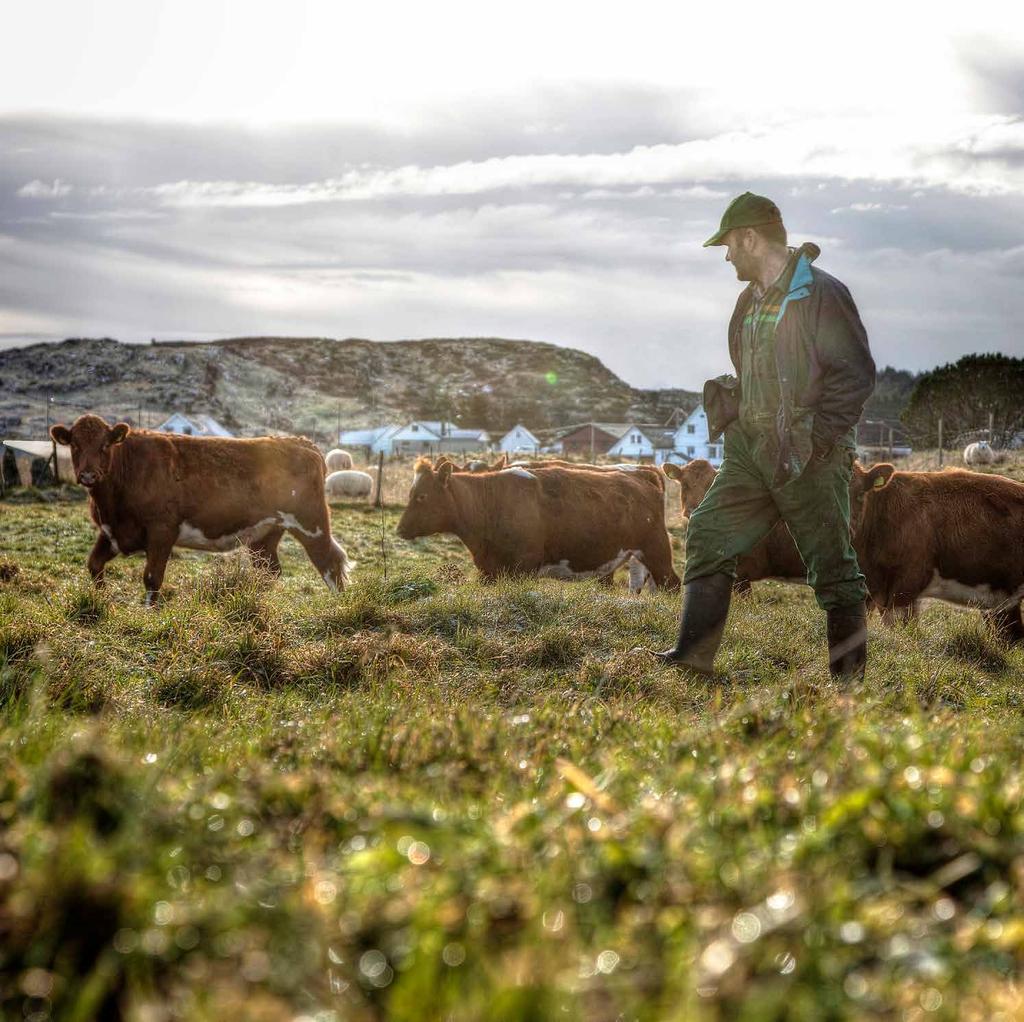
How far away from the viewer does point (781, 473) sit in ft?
20.0

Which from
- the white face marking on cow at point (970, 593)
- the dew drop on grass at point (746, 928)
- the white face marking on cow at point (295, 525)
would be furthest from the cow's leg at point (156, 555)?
the dew drop on grass at point (746, 928)

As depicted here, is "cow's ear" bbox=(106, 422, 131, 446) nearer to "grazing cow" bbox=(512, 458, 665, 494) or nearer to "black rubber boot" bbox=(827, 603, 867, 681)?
"grazing cow" bbox=(512, 458, 665, 494)

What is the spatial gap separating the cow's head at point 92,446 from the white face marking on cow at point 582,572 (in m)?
5.20

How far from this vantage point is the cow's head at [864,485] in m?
9.45

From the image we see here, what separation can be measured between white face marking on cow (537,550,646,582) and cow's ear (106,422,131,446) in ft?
16.8

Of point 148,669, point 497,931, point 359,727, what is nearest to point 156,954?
point 497,931

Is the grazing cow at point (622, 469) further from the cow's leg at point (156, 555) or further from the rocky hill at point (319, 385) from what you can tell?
the rocky hill at point (319, 385)

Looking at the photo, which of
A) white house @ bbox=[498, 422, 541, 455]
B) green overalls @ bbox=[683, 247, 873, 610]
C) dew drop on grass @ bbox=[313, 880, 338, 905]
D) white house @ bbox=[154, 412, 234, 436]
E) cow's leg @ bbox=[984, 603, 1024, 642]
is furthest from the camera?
white house @ bbox=[498, 422, 541, 455]

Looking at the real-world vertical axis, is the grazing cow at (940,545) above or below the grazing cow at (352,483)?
above

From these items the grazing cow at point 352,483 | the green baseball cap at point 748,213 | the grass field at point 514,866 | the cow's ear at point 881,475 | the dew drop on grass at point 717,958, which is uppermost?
the green baseball cap at point 748,213

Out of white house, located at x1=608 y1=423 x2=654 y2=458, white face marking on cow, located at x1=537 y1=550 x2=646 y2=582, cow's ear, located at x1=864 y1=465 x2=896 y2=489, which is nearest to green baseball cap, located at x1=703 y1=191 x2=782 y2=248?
cow's ear, located at x1=864 y1=465 x2=896 y2=489

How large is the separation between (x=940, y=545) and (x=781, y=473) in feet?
15.9

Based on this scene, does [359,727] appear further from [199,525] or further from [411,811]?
[199,525]

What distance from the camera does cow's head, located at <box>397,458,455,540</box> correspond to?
1236 cm
